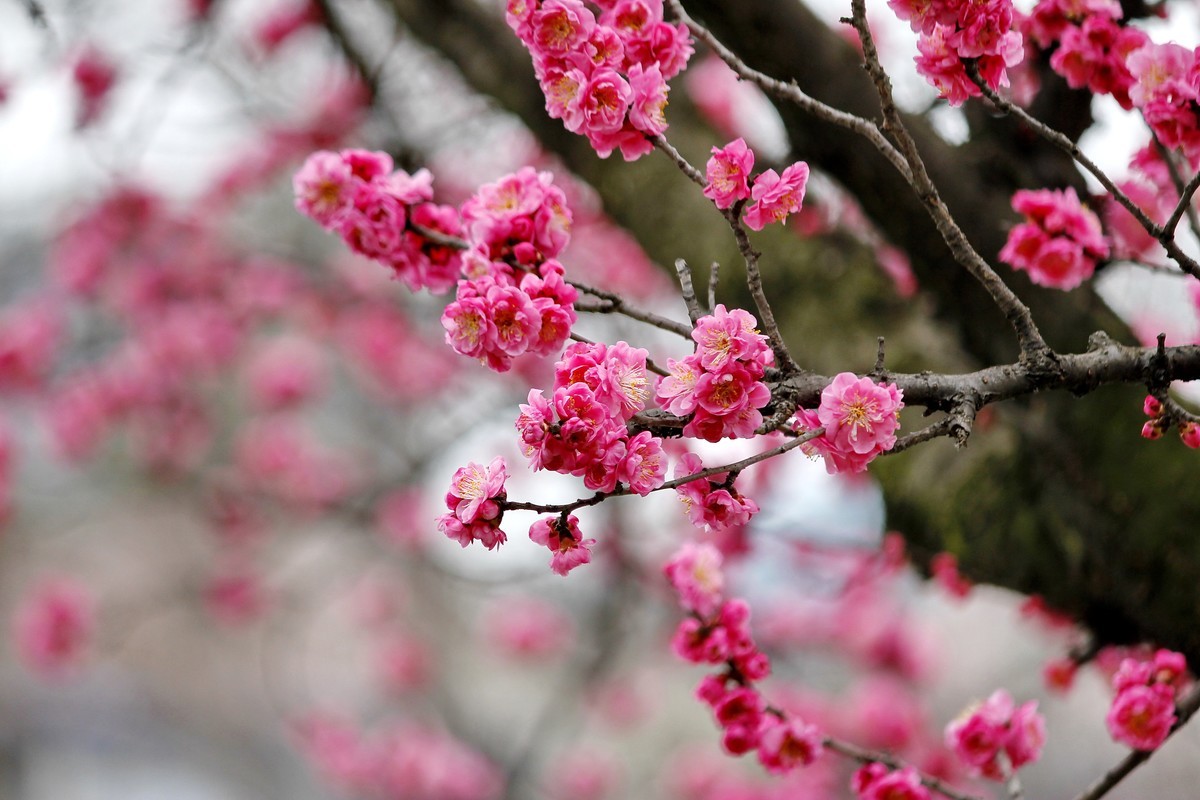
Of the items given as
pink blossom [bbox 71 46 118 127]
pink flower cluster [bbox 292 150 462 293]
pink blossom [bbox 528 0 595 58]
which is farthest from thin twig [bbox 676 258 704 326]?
pink blossom [bbox 71 46 118 127]

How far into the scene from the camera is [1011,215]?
1773 millimetres

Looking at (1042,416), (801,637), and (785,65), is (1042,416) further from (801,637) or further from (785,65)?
(801,637)

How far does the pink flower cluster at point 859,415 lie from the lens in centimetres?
81

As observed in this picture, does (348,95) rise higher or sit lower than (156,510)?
higher

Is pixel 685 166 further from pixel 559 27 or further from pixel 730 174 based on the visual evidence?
pixel 559 27

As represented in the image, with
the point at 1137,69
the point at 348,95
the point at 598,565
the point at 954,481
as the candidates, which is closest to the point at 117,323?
the point at 348,95

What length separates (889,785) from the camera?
1331 millimetres

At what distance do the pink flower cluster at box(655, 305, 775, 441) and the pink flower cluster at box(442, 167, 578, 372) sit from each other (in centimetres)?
21

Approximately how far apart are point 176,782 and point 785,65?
11848 millimetres

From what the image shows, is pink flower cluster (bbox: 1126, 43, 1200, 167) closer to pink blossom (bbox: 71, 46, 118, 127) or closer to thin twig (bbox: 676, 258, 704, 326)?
thin twig (bbox: 676, 258, 704, 326)

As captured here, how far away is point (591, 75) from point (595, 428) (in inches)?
17.6

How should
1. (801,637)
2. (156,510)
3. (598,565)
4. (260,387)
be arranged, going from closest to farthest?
(598,565), (801,637), (260,387), (156,510)

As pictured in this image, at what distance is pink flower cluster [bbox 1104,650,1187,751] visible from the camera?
4.03 ft

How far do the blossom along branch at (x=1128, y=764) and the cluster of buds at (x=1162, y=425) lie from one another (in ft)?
1.52
